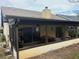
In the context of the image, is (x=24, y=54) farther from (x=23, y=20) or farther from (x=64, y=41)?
(x=64, y=41)

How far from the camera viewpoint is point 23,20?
11.9 m

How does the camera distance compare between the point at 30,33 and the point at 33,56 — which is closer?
the point at 33,56

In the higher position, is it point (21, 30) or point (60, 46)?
point (21, 30)

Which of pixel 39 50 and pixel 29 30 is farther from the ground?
pixel 29 30

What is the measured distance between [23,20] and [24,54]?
266 cm

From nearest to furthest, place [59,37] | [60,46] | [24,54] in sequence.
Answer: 1. [24,54]
2. [60,46]
3. [59,37]

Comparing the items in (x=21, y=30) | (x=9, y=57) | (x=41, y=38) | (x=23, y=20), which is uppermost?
(x=23, y=20)

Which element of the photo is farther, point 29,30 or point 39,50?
point 29,30

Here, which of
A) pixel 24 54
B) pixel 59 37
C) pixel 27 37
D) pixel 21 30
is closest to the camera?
pixel 24 54

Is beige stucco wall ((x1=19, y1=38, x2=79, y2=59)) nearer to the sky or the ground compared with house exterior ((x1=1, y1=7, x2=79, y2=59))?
nearer to the ground

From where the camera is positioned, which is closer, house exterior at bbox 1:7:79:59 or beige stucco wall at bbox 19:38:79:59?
house exterior at bbox 1:7:79:59

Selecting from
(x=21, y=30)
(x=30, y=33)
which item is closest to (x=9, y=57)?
(x=21, y=30)

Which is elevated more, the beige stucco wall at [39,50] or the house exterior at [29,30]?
the house exterior at [29,30]

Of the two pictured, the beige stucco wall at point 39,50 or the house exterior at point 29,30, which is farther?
Answer: the beige stucco wall at point 39,50
